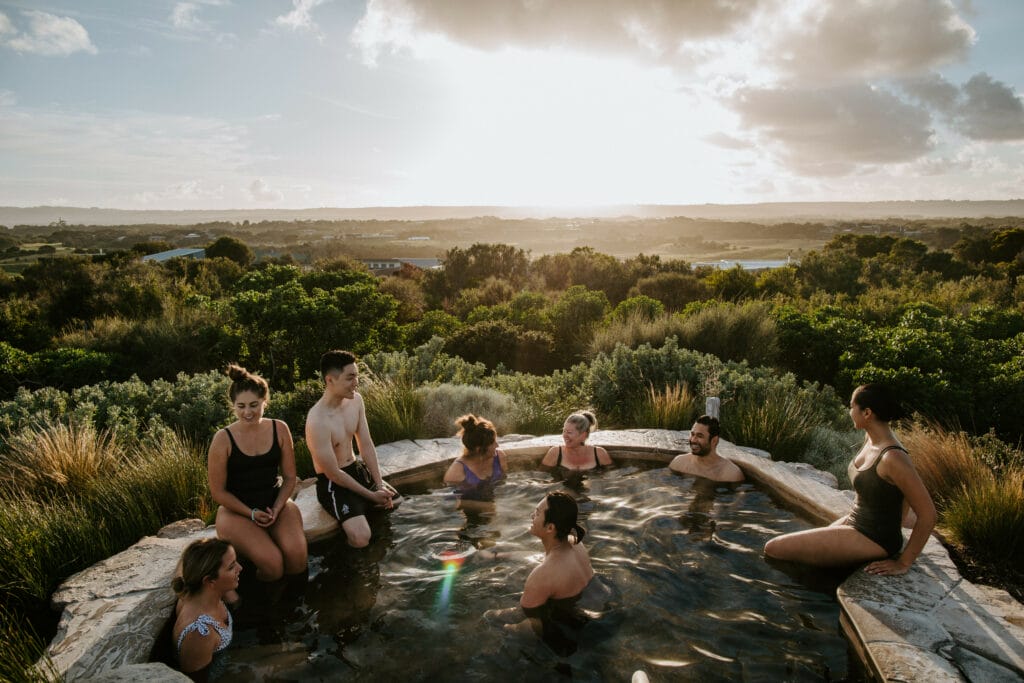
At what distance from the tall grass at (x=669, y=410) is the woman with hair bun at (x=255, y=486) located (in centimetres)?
468

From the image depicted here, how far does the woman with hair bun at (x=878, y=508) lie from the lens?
393cm

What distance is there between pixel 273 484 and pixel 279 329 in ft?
23.3

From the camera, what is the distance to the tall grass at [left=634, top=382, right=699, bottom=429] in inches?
298

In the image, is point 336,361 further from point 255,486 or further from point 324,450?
point 255,486

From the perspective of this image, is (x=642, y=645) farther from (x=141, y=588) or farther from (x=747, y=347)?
(x=747, y=347)

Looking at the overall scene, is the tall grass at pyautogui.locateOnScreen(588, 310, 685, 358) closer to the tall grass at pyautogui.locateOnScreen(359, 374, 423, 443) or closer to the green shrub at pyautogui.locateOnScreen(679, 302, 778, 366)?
the green shrub at pyautogui.locateOnScreen(679, 302, 778, 366)

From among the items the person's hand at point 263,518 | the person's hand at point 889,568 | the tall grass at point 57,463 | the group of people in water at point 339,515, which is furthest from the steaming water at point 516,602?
the tall grass at point 57,463

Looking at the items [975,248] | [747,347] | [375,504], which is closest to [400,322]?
[747,347]

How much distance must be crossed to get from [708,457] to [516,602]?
2.75 m

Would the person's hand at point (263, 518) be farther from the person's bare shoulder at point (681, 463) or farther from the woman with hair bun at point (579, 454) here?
the person's bare shoulder at point (681, 463)

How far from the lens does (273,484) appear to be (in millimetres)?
4469

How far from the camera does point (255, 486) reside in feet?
14.3

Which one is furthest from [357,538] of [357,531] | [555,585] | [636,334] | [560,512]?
[636,334]

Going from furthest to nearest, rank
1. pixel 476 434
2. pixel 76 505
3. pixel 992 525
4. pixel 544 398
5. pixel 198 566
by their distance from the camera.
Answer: pixel 544 398 < pixel 476 434 < pixel 76 505 < pixel 992 525 < pixel 198 566
